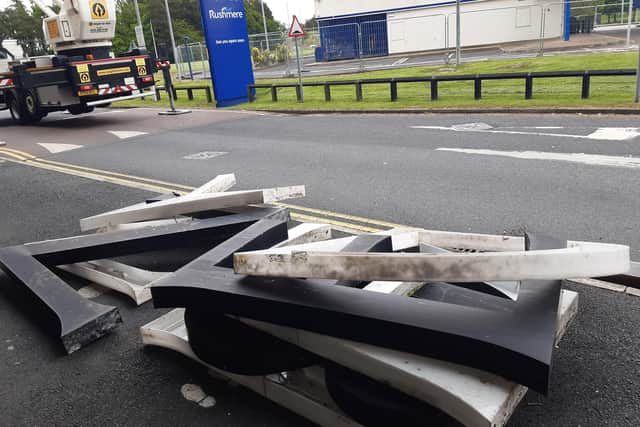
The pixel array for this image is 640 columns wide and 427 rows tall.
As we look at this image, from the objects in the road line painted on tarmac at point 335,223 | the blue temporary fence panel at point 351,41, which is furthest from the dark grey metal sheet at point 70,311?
the blue temporary fence panel at point 351,41

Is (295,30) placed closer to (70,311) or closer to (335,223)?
(335,223)

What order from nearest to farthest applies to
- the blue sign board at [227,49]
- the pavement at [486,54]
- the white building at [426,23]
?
the blue sign board at [227,49]
the pavement at [486,54]
the white building at [426,23]

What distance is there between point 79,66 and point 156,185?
27.8 ft

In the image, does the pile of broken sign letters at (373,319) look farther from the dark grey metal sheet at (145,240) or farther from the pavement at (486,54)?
Answer: the pavement at (486,54)

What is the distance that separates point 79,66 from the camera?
1421 cm

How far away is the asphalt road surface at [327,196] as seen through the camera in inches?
106

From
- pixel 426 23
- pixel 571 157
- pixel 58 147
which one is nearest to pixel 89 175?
pixel 58 147

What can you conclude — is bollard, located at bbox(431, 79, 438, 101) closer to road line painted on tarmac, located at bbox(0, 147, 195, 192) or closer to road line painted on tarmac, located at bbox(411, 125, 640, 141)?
road line painted on tarmac, located at bbox(411, 125, 640, 141)

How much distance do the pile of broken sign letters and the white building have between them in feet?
96.3

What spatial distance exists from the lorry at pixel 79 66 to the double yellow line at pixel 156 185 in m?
2.77

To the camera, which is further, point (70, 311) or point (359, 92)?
point (359, 92)

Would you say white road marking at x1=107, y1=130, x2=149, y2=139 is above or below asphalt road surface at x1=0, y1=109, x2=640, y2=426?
above

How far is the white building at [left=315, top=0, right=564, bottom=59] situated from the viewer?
32.7m

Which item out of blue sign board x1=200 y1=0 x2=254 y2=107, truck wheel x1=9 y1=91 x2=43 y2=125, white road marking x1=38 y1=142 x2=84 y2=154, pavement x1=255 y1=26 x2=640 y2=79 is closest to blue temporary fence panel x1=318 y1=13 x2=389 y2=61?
pavement x1=255 y1=26 x2=640 y2=79
